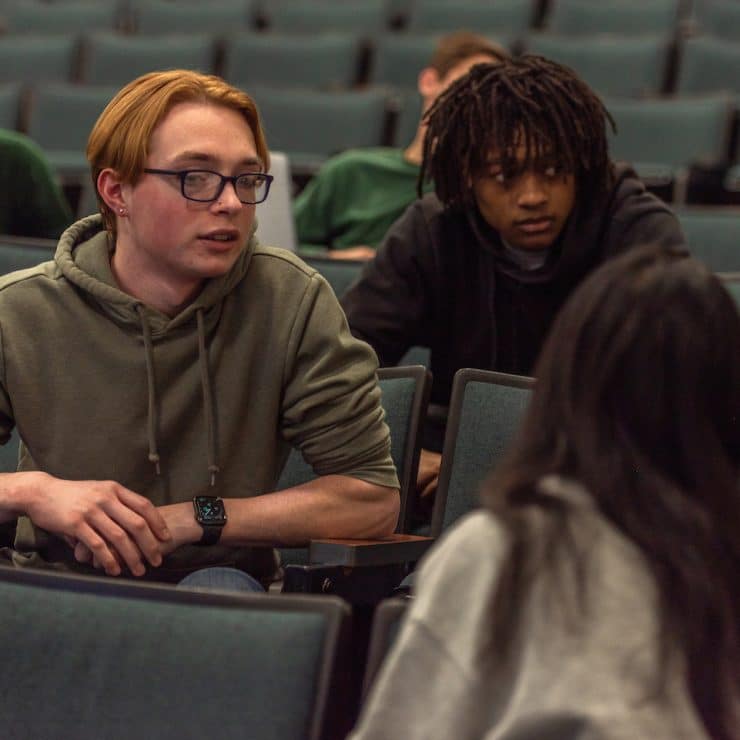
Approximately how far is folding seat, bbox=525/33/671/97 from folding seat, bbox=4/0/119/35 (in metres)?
1.81

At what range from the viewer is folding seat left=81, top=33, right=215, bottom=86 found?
5.03 m

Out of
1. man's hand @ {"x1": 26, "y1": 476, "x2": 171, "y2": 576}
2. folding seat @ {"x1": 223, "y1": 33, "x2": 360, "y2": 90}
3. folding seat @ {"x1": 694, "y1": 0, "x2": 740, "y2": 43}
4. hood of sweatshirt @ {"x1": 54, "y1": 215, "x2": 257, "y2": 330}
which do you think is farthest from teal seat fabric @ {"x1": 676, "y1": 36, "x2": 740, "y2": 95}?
man's hand @ {"x1": 26, "y1": 476, "x2": 171, "y2": 576}

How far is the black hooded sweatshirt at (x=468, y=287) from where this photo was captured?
2.21 meters

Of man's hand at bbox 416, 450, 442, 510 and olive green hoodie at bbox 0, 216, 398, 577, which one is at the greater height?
olive green hoodie at bbox 0, 216, 398, 577

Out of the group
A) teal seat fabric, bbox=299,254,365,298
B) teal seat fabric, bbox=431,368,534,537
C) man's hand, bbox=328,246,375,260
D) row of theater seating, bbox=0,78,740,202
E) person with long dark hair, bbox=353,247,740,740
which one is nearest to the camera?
person with long dark hair, bbox=353,247,740,740

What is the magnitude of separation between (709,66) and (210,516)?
3.49 meters

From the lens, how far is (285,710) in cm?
110

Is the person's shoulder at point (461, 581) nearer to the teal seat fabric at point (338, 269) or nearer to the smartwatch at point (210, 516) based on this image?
the smartwatch at point (210, 516)

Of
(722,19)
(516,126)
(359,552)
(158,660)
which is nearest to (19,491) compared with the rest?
(359,552)

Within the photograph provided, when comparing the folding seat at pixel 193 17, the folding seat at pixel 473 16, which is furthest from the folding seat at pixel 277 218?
the folding seat at pixel 193 17

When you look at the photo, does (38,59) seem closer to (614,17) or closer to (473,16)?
(473,16)

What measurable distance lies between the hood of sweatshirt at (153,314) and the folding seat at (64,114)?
10.1 feet

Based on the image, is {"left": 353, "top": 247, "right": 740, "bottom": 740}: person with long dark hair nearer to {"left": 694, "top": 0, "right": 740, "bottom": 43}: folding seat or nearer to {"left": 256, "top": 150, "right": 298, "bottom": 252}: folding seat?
{"left": 256, "top": 150, "right": 298, "bottom": 252}: folding seat

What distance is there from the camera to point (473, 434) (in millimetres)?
1849
